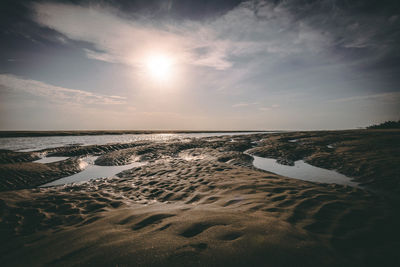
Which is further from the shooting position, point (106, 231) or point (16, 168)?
point (16, 168)

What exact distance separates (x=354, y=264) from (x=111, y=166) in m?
15.0

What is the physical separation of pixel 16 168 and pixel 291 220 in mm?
15274

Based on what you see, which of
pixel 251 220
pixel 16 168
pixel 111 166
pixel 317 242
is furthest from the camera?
pixel 111 166

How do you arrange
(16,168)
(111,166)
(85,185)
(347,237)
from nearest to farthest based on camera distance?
1. (347,237)
2. (85,185)
3. (16,168)
4. (111,166)

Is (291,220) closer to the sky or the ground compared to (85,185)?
closer to the sky

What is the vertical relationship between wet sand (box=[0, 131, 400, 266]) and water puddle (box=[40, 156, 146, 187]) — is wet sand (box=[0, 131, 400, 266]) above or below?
above

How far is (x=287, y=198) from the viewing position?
5031mm

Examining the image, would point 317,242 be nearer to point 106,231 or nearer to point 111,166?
point 106,231

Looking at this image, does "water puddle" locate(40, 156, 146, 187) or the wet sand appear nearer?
the wet sand

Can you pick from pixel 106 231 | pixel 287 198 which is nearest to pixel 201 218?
pixel 106 231

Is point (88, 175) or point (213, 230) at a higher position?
point (213, 230)

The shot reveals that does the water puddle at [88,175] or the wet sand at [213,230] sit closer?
the wet sand at [213,230]

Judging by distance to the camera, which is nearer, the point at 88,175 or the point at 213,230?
the point at 213,230

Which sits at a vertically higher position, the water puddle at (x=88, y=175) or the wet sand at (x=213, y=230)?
the wet sand at (x=213, y=230)
